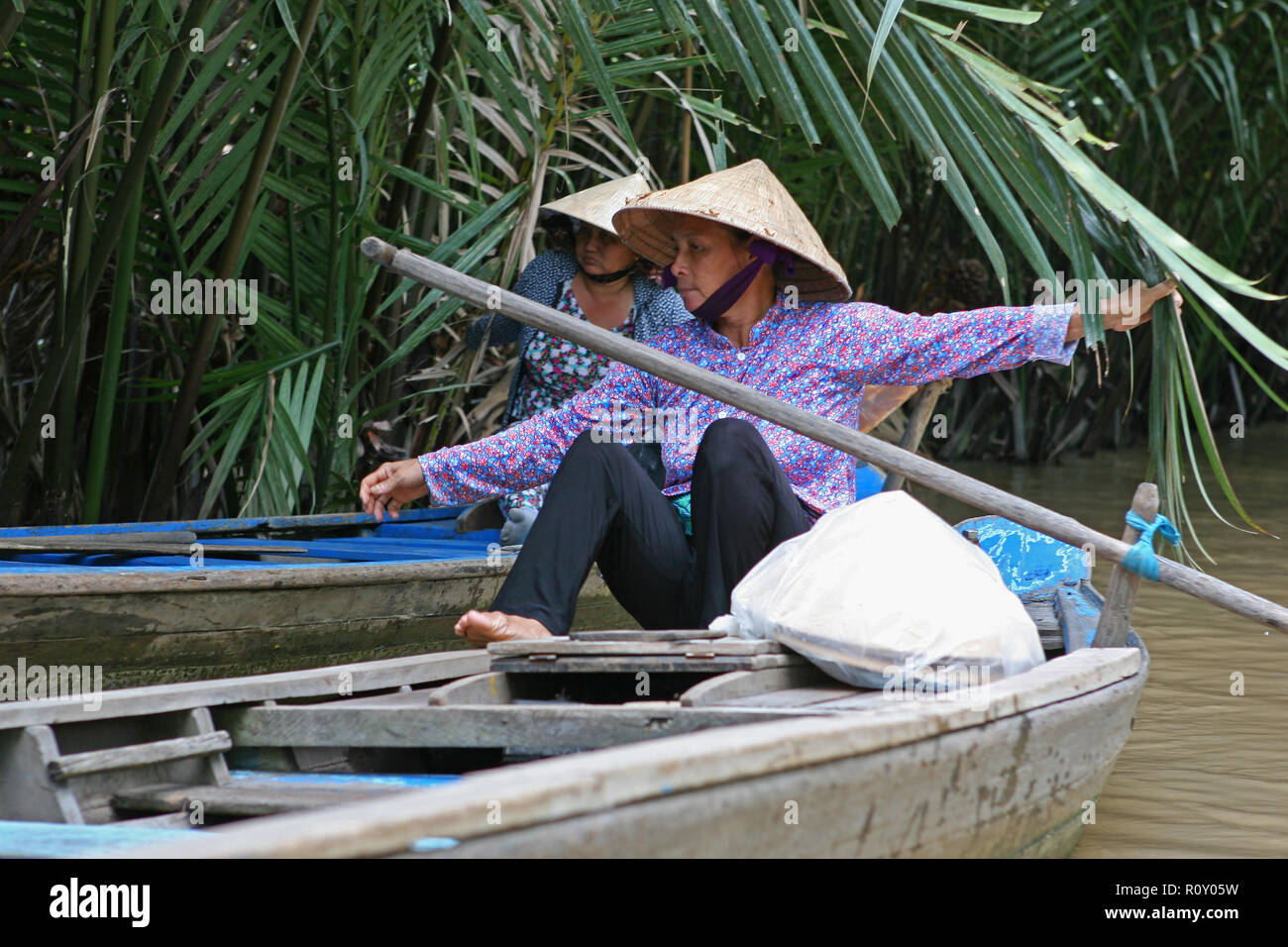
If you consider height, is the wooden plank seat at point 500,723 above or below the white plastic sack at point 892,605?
below

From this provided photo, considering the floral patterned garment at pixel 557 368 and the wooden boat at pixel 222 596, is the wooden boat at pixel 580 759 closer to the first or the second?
the wooden boat at pixel 222 596

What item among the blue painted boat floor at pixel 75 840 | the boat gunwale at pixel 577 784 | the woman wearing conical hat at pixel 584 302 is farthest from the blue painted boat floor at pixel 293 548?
the boat gunwale at pixel 577 784

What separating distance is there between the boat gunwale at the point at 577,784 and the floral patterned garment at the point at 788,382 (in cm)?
100

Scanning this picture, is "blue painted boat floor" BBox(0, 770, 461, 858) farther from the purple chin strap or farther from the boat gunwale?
the purple chin strap

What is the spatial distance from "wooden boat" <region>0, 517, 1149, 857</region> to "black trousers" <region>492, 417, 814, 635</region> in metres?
0.21

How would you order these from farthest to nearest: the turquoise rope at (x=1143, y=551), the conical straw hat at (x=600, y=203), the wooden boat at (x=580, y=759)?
1. the conical straw hat at (x=600, y=203)
2. the turquoise rope at (x=1143, y=551)
3. the wooden boat at (x=580, y=759)

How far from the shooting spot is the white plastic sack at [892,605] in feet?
5.98

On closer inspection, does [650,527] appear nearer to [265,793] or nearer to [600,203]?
[265,793]

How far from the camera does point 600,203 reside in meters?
3.51

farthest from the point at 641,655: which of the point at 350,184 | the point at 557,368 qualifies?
the point at 350,184

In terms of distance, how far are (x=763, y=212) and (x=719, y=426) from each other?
17.3 inches

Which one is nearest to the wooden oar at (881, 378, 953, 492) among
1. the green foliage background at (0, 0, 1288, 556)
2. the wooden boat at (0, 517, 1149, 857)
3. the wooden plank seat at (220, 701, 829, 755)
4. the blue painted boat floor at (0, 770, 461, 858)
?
the green foliage background at (0, 0, 1288, 556)
